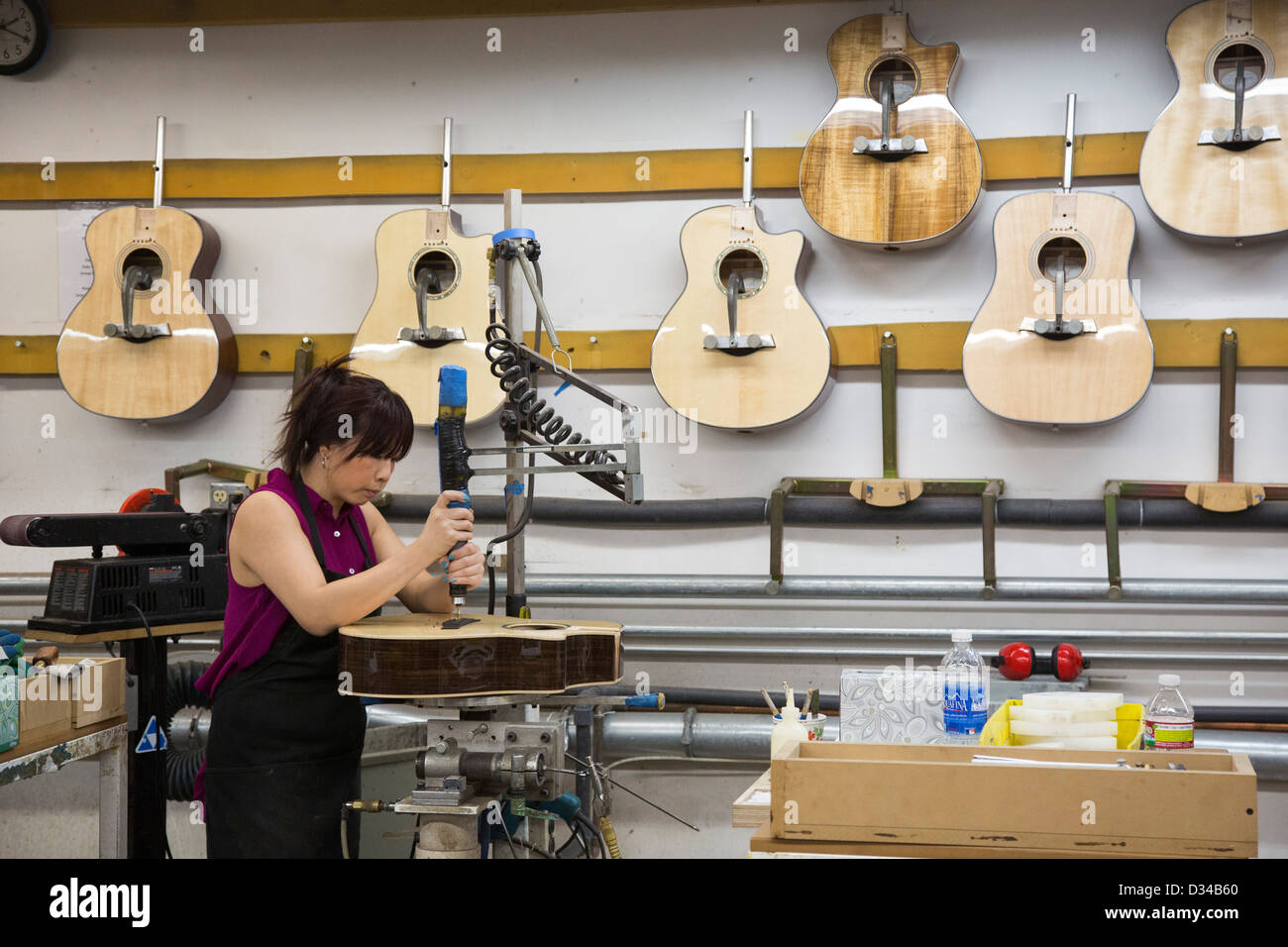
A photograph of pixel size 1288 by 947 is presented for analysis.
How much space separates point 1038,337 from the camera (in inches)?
122

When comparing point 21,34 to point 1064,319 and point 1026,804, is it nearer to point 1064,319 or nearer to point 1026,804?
point 1064,319

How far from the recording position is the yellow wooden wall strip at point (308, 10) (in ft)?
11.5

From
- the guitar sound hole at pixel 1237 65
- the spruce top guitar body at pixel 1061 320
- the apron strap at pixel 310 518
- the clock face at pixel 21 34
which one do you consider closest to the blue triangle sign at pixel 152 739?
the apron strap at pixel 310 518

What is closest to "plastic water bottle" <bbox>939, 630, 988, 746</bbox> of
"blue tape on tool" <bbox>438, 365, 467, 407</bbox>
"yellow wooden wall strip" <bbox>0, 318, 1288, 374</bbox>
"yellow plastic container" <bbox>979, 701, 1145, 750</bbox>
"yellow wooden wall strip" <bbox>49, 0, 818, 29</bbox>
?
"yellow plastic container" <bbox>979, 701, 1145, 750</bbox>

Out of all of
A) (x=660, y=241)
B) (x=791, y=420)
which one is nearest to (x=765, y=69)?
(x=660, y=241)

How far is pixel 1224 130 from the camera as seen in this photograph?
118 inches

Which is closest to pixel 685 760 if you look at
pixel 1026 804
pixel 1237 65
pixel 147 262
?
pixel 1026 804

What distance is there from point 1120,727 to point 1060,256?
1.70 meters

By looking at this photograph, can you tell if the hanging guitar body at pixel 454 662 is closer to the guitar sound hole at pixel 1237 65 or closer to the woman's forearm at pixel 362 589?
the woman's forearm at pixel 362 589

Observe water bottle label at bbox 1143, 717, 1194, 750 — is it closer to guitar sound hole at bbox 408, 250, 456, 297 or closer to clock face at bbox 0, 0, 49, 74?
guitar sound hole at bbox 408, 250, 456, 297

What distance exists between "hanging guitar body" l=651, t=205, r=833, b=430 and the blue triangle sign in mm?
1569

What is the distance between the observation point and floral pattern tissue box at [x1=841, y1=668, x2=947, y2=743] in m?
1.99

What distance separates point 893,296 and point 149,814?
2.41 metres

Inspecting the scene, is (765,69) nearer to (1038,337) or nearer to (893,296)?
(893,296)
